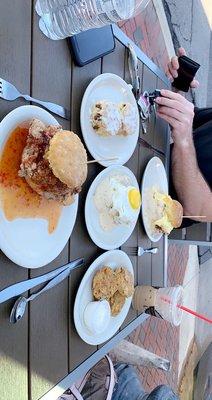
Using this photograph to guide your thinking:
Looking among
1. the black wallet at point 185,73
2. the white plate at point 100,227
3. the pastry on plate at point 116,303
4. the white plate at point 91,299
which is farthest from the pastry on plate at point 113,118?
the black wallet at point 185,73

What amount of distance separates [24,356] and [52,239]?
25 centimetres

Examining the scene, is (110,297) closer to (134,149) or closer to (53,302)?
(53,302)

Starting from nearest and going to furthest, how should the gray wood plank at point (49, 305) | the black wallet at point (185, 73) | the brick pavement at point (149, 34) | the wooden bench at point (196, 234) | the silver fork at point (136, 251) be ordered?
the gray wood plank at point (49, 305), the silver fork at point (136, 251), the black wallet at point (185, 73), the wooden bench at point (196, 234), the brick pavement at point (149, 34)

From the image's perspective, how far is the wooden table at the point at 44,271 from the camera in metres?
0.93

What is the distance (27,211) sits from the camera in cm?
96

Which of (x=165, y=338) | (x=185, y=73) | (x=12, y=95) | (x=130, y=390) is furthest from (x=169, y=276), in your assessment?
(x=12, y=95)

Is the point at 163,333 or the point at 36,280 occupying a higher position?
the point at 36,280

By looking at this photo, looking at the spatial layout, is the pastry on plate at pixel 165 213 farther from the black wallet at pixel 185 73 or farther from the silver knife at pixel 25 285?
the black wallet at pixel 185 73

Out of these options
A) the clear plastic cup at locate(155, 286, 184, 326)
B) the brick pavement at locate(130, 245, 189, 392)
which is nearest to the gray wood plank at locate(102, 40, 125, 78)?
the clear plastic cup at locate(155, 286, 184, 326)

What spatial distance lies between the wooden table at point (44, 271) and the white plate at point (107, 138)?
22mm

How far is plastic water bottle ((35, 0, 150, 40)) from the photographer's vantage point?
1047mm

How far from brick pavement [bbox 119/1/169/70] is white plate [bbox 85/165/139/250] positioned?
4.66ft

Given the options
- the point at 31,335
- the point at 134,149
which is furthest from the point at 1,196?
the point at 134,149

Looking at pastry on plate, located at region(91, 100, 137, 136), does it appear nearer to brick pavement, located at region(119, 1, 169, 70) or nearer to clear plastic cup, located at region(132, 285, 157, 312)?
clear plastic cup, located at region(132, 285, 157, 312)
